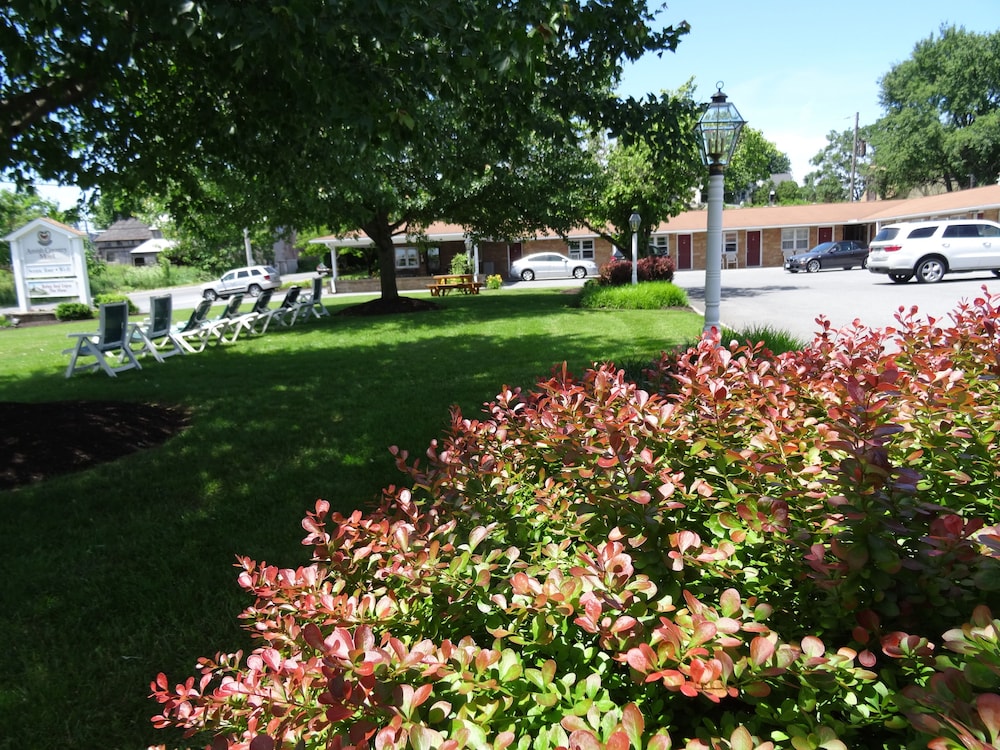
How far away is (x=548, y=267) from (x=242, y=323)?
26.1 metres

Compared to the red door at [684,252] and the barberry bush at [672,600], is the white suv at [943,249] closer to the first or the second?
the barberry bush at [672,600]

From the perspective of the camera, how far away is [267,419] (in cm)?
709

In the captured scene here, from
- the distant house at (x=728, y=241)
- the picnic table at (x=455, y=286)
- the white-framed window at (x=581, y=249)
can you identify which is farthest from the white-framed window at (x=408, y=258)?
the picnic table at (x=455, y=286)

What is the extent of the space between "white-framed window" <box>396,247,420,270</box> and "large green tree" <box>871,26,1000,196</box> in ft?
130

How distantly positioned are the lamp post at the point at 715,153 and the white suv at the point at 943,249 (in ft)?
54.8

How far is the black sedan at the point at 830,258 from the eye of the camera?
34.1m

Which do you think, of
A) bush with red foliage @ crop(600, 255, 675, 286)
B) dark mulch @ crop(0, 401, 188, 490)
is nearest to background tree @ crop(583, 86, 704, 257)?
bush with red foliage @ crop(600, 255, 675, 286)

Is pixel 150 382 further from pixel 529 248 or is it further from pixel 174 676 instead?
pixel 529 248

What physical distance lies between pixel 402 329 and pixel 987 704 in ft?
48.7

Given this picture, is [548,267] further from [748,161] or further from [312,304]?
[748,161]

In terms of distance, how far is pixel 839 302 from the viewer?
1628 centimetres

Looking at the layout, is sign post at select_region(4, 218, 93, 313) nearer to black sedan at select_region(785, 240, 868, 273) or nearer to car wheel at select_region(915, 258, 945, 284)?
car wheel at select_region(915, 258, 945, 284)

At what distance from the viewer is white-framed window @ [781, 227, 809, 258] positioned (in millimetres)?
43562

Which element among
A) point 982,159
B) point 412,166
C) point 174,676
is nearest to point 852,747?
point 174,676
